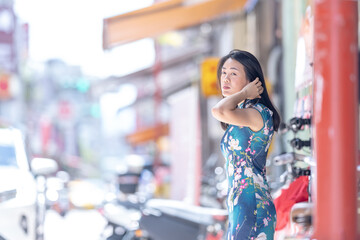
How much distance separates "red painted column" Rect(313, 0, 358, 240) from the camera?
2105 millimetres

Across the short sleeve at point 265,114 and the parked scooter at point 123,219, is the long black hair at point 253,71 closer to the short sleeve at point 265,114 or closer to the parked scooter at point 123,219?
the short sleeve at point 265,114

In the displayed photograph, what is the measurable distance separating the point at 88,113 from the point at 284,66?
28635 millimetres

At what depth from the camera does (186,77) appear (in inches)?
695

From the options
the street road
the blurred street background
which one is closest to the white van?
the blurred street background

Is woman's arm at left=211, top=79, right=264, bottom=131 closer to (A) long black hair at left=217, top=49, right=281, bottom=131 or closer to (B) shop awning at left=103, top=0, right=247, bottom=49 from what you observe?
(A) long black hair at left=217, top=49, right=281, bottom=131

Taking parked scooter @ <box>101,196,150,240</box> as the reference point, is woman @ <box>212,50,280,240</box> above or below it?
above

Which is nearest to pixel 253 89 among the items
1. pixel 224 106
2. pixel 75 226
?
pixel 224 106

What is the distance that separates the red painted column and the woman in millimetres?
645

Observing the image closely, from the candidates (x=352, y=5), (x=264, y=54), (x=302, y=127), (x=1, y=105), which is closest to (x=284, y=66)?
(x=264, y=54)

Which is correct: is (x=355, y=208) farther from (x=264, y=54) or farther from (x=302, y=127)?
(x=264, y=54)

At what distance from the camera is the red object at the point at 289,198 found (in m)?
3.26

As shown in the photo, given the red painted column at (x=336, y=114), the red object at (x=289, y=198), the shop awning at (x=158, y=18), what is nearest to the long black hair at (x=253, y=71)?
the red object at (x=289, y=198)

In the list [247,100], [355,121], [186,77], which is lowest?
[355,121]

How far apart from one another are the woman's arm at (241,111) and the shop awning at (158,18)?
5.79 metres
